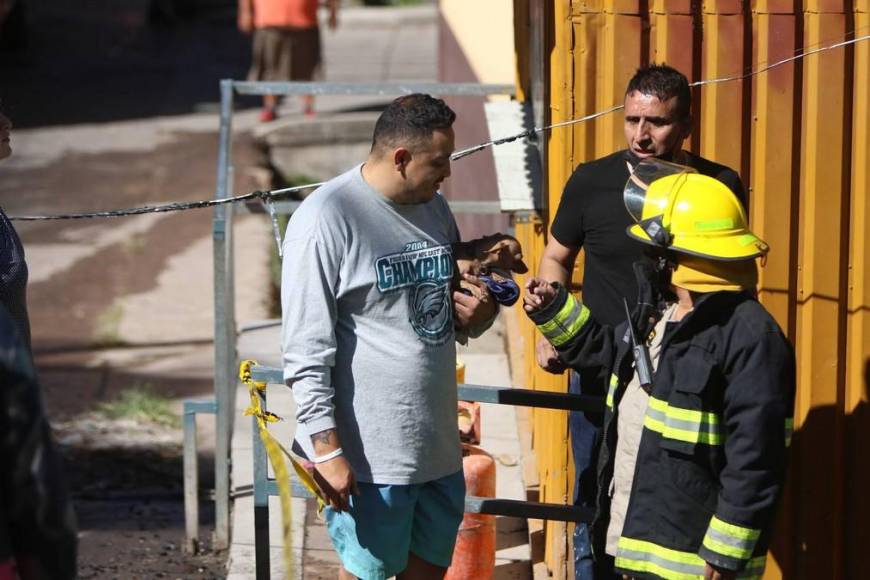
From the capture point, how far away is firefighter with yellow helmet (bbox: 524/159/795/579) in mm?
3242

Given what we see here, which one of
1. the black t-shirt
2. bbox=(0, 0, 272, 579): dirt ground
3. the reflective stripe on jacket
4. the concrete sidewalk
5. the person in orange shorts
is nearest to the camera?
the reflective stripe on jacket

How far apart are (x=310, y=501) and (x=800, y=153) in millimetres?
2530

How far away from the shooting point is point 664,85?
12.8 ft

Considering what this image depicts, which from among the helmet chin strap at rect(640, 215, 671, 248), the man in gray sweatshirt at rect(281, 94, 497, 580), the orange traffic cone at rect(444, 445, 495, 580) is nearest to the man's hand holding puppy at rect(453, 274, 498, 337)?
the man in gray sweatshirt at rect(281, 94, 497, 580)

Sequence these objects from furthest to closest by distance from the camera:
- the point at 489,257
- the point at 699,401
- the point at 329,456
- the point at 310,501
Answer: the point at 310,501 → the point at 489,257 → the point at 329,456 → the point at 699,401

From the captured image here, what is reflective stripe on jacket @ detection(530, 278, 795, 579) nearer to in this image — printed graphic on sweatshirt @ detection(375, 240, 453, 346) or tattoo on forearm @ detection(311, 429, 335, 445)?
printed graphic on sweatshirt @ detection(375, 240, 453, 346)

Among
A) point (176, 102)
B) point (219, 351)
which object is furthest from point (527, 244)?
point (176, 102)

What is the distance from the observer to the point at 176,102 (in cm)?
1543

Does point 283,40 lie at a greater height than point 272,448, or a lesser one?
greater

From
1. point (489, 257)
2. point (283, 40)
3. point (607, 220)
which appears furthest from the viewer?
point (283, 40)

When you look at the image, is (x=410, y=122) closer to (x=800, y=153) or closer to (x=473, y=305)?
(x=473, y=305)

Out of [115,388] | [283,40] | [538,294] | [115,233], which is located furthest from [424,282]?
[283,40]

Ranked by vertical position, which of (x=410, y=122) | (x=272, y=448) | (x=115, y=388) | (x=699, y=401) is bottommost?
(x=115, y=388)

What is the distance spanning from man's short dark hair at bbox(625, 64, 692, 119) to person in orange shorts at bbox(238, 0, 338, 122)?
31.8 ft
